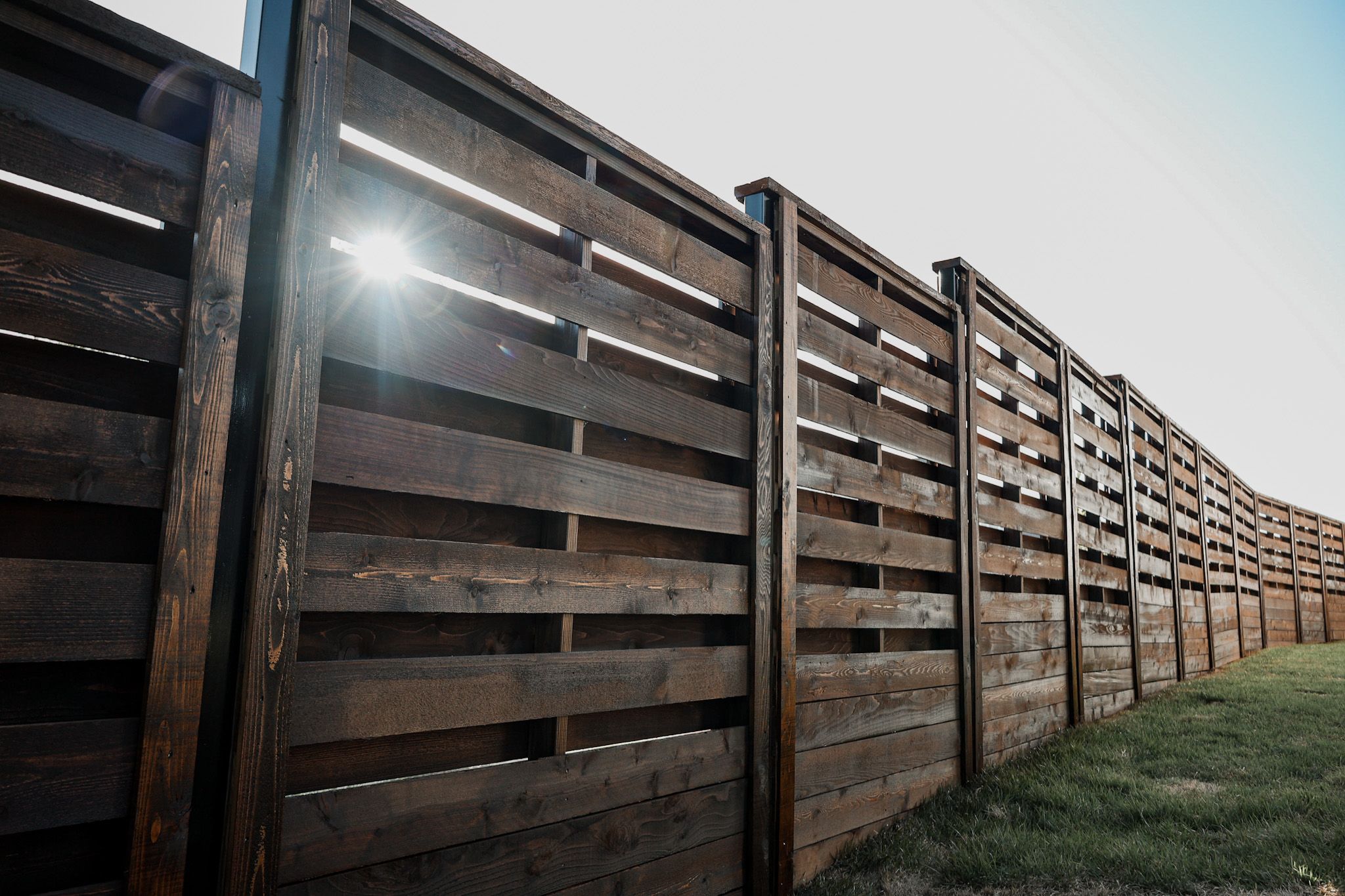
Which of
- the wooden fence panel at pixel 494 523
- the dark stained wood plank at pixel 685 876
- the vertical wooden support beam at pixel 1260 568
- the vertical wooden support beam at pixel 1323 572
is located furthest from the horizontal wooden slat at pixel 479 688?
the vertical wooden support beam at pixel 1323 572

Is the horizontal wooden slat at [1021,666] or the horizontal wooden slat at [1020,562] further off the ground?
the horizontal wooden slat at [1020,562]

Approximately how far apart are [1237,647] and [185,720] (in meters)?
12.7

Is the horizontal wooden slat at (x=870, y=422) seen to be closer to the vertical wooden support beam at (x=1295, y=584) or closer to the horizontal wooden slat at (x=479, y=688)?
the horizontal wooden slat at (x=479, y=688)

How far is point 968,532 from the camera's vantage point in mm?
4539

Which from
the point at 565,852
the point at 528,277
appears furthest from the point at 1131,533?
the point at 528,277

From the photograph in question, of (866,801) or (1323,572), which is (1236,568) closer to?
(1323,572)

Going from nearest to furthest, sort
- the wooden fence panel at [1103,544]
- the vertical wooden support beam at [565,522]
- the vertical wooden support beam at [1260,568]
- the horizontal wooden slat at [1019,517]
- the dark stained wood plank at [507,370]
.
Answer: the dark stained wood plank at [507,370], the vertical wooden support beam at [565,522], the horizontal wooden slat at [1019,517], the wooden fence panel at [1103,544], the vertical wooden support beam at [1260,568]

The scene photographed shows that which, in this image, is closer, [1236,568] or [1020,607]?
[1020,607]

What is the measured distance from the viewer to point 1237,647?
10859 millimetres

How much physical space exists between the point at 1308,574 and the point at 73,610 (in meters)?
18.3

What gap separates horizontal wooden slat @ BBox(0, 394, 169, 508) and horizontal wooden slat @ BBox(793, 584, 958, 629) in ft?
7.50

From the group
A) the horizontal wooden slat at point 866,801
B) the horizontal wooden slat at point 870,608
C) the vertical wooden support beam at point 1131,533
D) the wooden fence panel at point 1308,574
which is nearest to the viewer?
the horizontal wooden slat at point 866,801

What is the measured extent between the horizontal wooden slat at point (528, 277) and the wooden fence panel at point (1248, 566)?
11.4m

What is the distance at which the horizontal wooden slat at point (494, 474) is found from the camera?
1.91 metres
